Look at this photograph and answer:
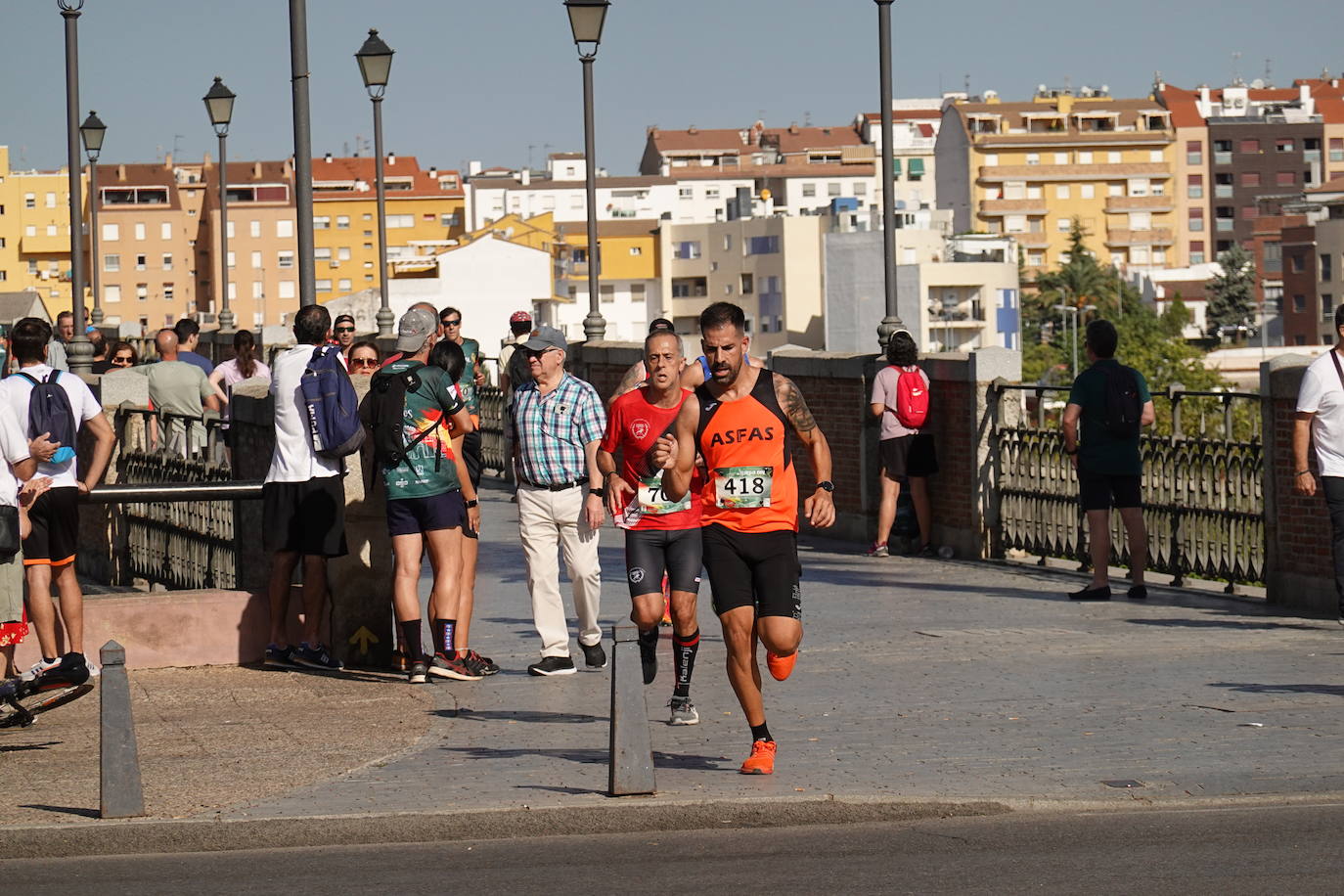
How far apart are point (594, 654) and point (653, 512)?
2.04m

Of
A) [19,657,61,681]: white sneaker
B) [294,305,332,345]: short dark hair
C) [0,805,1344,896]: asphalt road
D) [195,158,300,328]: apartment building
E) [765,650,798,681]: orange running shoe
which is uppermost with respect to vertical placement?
[195,158,300,328]: apartment building

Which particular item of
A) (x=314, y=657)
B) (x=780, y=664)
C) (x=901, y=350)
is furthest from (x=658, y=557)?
(x=901, y=350)

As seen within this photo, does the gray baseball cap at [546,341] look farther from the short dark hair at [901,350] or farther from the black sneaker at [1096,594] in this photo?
the short dark hair at [901,350]

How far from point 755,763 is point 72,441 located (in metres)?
4.30

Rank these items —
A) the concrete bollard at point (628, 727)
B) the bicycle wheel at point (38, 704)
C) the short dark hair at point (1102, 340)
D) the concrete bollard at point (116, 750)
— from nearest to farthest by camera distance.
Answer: the concrete bollard at point (116, 750), the concrete bollard at point (628, 727), the bicycle wheel at point (38, 704), the short dark hair at point (1102, 340)

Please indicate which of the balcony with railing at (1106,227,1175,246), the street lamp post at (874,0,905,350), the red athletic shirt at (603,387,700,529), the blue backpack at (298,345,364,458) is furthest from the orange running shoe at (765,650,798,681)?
the balcony with railing at (1106,227,1175,246)

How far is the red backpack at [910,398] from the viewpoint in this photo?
58.2 feet

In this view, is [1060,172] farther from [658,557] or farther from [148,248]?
[658,557]

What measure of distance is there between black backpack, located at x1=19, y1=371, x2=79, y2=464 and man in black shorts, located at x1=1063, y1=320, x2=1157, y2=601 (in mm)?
7289

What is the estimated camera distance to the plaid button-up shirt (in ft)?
38.4

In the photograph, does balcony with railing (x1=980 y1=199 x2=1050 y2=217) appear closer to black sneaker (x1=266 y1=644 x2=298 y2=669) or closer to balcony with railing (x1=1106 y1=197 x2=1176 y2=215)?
balcony with railing (x1=1106 y1=197 x2=1176 y2=215)

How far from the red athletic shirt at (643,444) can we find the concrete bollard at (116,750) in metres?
2.94

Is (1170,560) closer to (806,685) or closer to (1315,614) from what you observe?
(1315,614)

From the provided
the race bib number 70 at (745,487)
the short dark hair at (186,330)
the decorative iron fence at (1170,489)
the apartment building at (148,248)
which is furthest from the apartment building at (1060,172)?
the race bib number 70 at (745,487)
